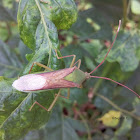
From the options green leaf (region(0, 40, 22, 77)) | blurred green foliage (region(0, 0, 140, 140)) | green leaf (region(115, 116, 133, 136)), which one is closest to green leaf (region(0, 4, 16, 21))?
blurred green foliage (region(0, 0, 140, 140))

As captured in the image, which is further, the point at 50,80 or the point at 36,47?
the point at 50,80

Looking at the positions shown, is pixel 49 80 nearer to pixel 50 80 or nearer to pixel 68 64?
pixel 50 80

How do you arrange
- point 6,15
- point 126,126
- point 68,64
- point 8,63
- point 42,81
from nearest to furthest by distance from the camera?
1. point 42,81
2. point 68,64
3. point 8,63
4. point 126,126
5. point 6,15

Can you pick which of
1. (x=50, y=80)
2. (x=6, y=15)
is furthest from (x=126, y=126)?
(x=6, y=15)

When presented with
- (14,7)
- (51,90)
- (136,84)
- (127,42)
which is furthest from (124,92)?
(14,7)

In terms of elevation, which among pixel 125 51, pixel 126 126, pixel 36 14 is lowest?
pixel 126 126

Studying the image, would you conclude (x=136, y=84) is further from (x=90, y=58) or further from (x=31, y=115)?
(x=31, y=115)

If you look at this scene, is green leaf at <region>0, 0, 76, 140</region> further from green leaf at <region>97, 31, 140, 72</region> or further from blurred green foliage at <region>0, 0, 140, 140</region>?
green leaf at <region>97, 31, 140, 72</region>
